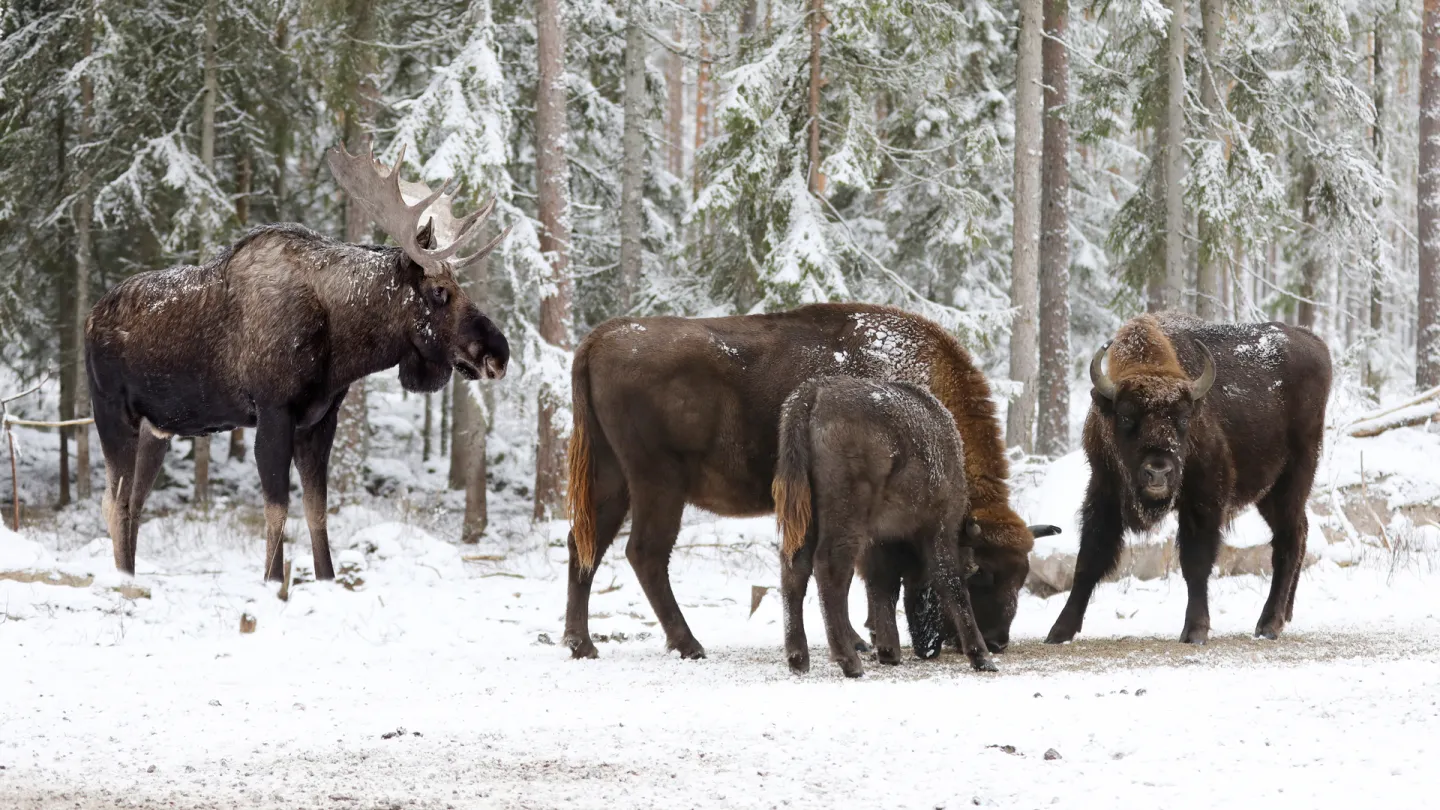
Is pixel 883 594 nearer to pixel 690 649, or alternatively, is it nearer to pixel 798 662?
pixel 798 662

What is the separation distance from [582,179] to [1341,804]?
20.1 m

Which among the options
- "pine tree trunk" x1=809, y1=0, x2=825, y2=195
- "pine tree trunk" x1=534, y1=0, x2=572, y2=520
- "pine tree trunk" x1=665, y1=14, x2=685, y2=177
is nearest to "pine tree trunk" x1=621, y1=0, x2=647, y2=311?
"pine tree trunk" x1=809, y1=0, x2=825, y2=195

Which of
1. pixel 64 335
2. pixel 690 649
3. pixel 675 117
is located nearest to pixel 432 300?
pixel 690 649

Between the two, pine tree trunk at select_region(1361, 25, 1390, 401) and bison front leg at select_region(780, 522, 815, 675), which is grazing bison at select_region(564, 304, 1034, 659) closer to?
bison front leg at select_region(780, 522, 815, 675)

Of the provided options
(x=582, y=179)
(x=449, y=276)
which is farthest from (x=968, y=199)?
(x=449, y=276)

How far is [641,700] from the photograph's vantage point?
6625mm

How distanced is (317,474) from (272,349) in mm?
948

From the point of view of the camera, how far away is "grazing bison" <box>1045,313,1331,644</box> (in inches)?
336

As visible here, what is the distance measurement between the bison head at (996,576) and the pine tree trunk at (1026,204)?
862 cm

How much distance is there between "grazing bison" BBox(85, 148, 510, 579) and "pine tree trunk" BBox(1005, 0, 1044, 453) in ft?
30.7

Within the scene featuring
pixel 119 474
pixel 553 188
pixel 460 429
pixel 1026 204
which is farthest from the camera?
pixel 460 429

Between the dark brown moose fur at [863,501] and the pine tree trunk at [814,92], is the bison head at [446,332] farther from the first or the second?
the pine tree trunk at [814,92]

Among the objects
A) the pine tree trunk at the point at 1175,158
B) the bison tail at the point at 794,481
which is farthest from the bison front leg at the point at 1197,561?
the pine tree trunk at the point at 1175,158

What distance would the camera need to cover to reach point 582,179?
23250mm
